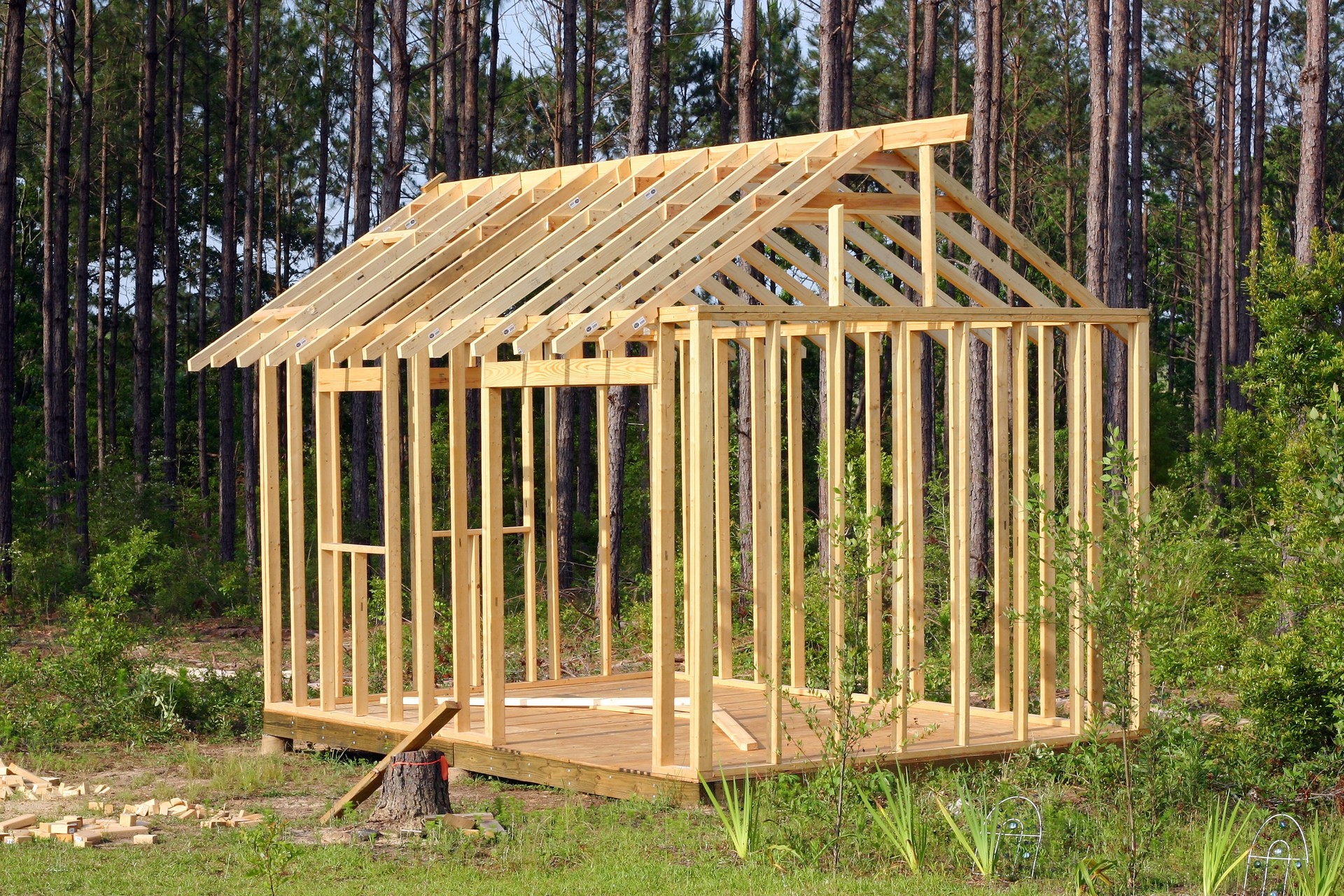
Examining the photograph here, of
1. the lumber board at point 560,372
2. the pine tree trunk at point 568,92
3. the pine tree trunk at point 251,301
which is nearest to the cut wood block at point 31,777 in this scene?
the lumber board at point 560,372

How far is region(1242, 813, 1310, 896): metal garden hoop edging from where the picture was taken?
586 centimetres

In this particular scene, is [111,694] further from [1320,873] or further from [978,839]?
[1320,873]

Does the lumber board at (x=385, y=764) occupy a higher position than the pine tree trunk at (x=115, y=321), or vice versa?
the pine tree trunk at (x=115, y=321)

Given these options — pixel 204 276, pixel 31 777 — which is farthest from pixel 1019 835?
pixel 204 276

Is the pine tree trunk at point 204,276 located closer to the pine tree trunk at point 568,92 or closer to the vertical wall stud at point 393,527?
the pine tree trunk at point 568,92

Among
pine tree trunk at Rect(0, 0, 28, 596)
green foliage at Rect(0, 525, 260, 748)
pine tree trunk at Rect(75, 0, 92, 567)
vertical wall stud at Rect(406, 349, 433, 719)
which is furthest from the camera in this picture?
pine tree trunk at Rect(75, 0, 92, 567)

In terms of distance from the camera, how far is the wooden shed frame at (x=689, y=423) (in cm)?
789

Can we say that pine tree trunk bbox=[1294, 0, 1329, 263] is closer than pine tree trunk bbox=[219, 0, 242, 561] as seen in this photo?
Yes

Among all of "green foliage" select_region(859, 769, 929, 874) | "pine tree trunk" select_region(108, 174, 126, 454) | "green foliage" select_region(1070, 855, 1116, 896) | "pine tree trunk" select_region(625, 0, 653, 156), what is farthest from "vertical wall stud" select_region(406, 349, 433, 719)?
"pine tree trunk" select_region(108, 174, 126, 454)

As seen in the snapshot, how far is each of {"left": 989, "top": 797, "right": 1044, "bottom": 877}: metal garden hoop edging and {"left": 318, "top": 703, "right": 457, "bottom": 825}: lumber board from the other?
2.87 metres

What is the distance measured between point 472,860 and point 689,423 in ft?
7.66

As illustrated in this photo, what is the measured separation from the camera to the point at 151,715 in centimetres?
1085

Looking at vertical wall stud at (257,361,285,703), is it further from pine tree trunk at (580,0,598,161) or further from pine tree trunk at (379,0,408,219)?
pine tree trunk at (580,0,598,161)

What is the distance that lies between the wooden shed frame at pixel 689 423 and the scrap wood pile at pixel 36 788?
1436 millimetres
